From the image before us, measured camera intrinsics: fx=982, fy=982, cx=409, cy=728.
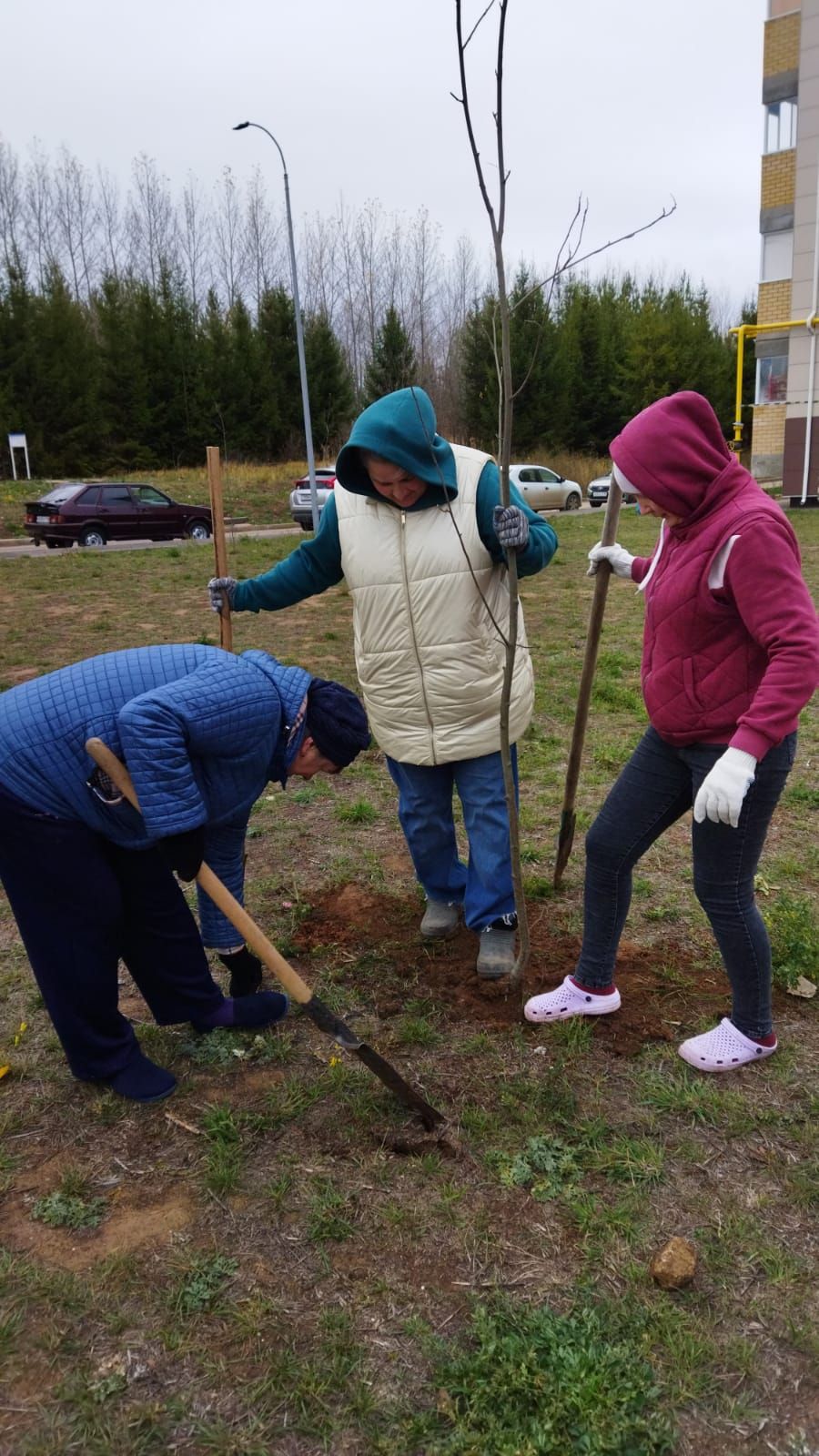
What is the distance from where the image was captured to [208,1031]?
294 centimetres

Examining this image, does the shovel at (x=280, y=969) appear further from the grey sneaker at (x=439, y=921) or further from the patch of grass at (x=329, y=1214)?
the grey sneaker at (x=439, y=921)

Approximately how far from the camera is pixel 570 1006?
291cm

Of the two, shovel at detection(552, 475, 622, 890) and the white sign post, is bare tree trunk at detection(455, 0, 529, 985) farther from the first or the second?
the white sign post

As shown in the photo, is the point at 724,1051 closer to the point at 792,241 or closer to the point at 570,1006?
the point at 570,1006

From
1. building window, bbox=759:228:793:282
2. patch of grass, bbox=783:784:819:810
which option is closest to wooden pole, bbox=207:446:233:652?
patch of grass, bbox=783:784:819:810

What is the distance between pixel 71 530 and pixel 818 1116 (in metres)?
18.2

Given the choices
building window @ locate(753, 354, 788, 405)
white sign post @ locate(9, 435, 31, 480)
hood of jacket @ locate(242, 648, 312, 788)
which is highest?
building window @ locate(753, 354, 788, 405)

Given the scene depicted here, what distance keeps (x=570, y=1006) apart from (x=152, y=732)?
1.51 metres

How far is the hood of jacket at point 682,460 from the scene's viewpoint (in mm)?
2250

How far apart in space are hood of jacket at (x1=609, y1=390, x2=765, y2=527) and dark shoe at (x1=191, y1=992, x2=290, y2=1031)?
5.95ft

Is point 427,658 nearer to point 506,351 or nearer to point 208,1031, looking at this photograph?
point 506,351

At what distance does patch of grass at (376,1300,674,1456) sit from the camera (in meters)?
1.70

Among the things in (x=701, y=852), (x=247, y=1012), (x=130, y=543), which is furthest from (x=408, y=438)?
(x=130, y=543)

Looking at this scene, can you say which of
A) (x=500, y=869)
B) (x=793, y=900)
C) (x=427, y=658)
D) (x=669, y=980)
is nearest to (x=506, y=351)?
(x=427, y=658)
